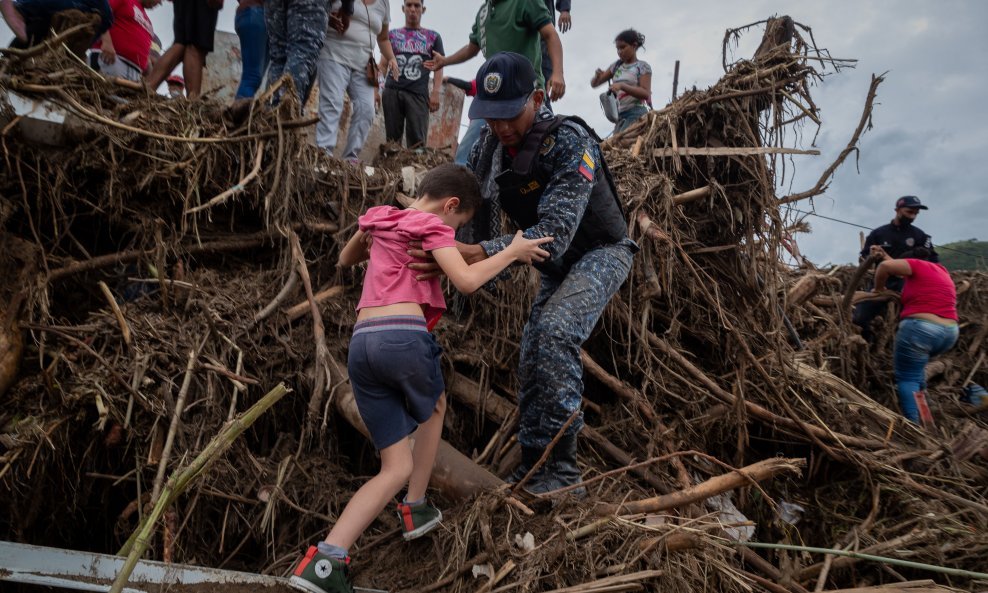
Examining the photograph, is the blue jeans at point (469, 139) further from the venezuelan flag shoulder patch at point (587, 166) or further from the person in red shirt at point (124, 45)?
the person in red shirt at point (124, 45)

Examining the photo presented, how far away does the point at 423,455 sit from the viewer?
105 inches

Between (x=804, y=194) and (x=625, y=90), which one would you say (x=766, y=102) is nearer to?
(x=804, y=194)

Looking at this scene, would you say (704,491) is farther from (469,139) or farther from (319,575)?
(469,139)

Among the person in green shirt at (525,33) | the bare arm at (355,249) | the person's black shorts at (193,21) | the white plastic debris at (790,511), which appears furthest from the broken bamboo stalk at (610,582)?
the person's black shorts at (193,21)

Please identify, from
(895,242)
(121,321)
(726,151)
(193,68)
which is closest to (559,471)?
(121,321)

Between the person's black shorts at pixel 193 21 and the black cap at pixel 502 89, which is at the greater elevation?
the person's black shorts at pixel 193 21

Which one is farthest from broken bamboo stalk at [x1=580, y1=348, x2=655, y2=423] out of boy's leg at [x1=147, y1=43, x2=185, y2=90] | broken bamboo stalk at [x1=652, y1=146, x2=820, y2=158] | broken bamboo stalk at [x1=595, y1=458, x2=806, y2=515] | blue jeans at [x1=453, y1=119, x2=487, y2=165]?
boy's leg at [x1=147, y1=43, x2=185, y2=90]

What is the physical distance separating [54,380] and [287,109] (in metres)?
2.25

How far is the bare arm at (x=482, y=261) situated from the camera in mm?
2369

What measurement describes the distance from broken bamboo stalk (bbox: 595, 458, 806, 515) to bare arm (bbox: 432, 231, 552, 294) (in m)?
1.04

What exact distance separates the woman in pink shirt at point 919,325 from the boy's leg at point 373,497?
5.57 metres

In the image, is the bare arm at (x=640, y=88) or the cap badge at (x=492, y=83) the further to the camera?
the bare arm at (x=640, y=88)

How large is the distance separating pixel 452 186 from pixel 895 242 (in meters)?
6.01

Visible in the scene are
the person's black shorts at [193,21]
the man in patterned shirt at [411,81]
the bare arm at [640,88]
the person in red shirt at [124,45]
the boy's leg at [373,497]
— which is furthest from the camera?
the man in patterned shirt at [411,81]
